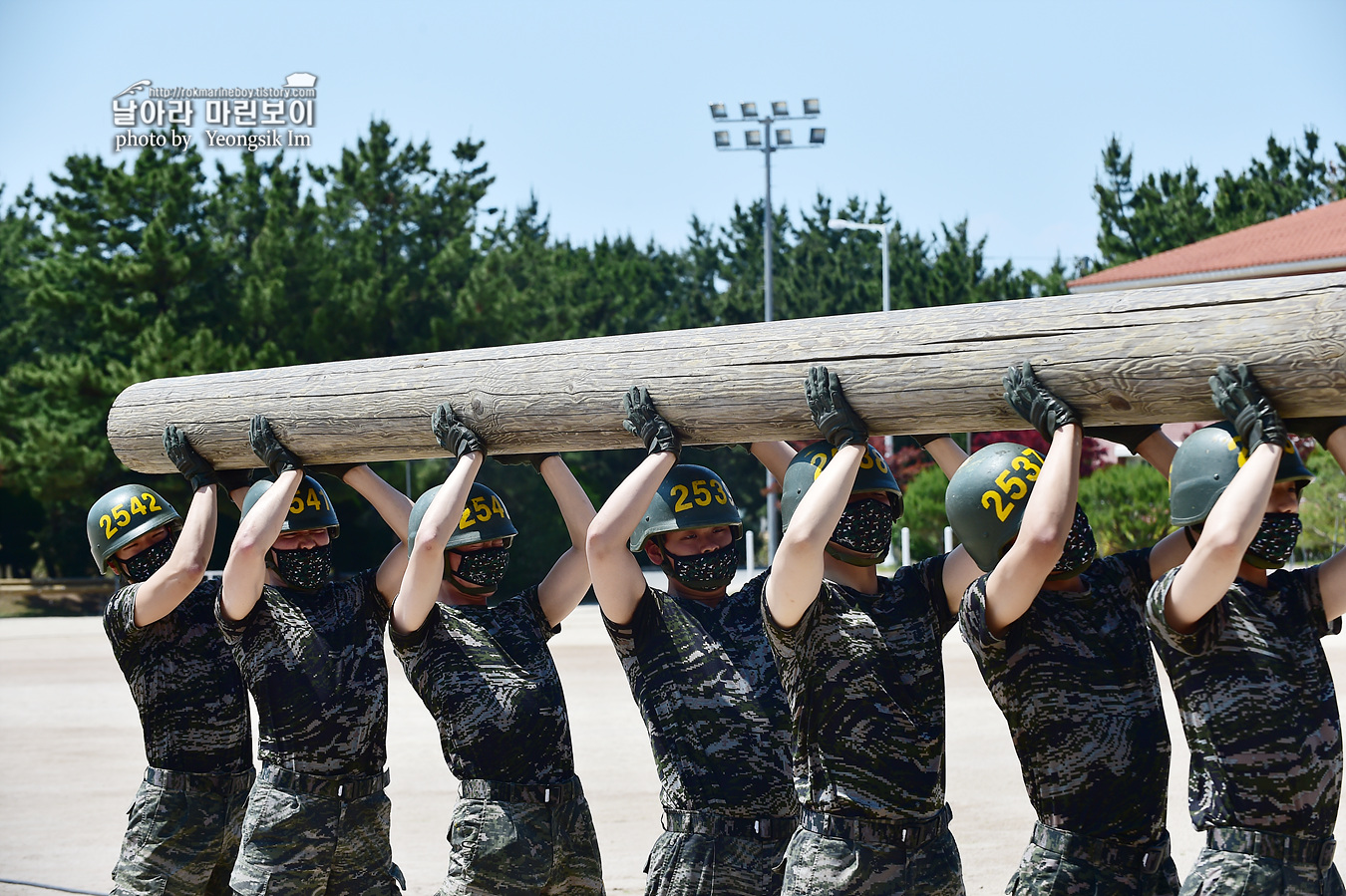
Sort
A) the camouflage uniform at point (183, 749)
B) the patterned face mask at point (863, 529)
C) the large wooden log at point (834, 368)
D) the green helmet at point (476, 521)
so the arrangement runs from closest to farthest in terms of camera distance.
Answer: the large wooden log at point (834, 368)
the patterned face mask at point (863, 529)
the green helmet at point (476, 521)
the camouflage uniform at point (183, 749)

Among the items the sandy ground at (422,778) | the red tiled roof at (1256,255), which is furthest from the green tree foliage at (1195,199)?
the sandy ground at (422,778)

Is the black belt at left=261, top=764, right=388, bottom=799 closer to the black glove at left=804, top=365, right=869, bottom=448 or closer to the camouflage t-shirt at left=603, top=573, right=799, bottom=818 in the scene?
the camouflage t-shirt at left=603, top=573, right=799, bottom=818

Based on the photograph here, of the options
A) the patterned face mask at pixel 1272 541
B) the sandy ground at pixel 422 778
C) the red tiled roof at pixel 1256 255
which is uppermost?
the red tiled roof at pixel 1256 255

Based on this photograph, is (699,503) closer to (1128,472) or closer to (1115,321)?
(1115,321)

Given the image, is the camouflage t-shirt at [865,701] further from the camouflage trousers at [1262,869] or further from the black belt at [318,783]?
the black belt at [318,783]

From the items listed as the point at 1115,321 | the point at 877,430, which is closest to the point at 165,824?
the point at 877,430

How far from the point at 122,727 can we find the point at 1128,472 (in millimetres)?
18169

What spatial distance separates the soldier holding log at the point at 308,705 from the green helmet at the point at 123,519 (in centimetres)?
80

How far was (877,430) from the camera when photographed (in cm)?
487

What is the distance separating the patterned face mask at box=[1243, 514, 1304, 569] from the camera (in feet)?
14.0

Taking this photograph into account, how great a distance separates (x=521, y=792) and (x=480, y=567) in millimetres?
879

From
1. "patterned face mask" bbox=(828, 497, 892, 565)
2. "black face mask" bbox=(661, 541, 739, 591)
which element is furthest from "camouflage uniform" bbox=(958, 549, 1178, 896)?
"black face mask" bbox=(661, 541, 739, 591)

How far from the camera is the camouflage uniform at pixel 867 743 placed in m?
4.38

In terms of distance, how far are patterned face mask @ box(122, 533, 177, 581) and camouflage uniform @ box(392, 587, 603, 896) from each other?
1749 mm
